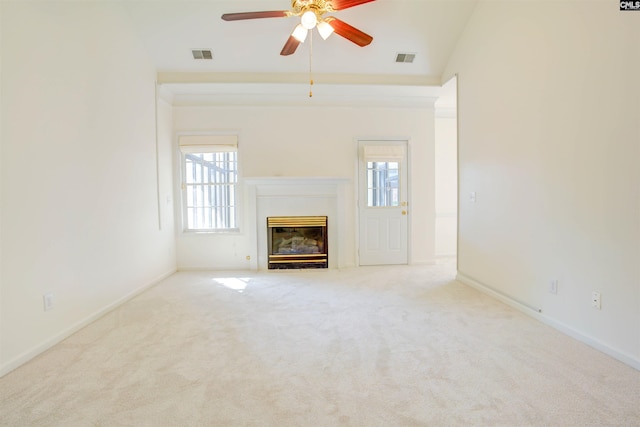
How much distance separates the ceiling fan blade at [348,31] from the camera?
2.70m

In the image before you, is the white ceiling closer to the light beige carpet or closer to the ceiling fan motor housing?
the ceiling fan motor housing

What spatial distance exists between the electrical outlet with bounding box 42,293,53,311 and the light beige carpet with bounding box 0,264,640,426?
1.04 feet

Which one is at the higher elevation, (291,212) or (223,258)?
(291,212)

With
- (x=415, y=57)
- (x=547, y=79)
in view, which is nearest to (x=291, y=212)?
(x=415, y=57)

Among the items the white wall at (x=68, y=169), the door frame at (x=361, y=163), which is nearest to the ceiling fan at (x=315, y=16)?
the white wall at (x=68, y=169)

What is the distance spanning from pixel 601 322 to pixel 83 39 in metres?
4.74

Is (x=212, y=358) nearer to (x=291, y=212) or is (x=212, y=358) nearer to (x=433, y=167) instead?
(x=291, y=212)

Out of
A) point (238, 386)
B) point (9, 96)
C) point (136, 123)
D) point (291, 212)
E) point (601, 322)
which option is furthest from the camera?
point (291, 212)

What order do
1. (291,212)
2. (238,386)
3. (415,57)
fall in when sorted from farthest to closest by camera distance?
1. (291,212)
2. (415,57)
3. (238,386)

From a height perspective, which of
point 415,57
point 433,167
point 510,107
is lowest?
point 433,167

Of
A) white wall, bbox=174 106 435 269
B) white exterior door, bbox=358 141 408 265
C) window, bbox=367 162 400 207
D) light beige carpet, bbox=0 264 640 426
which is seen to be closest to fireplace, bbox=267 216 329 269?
white wall, bbox=174 106 435 269

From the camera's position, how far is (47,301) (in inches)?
97.6

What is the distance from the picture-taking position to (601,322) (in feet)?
7.59

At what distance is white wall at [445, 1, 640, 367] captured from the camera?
84.2 inches
